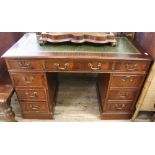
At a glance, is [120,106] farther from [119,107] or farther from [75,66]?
[75,66]

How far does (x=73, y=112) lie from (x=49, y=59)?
759 mm

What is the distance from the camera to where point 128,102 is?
4.66 ft

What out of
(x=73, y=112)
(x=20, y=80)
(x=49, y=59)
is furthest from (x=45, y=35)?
(x=73, y=112)

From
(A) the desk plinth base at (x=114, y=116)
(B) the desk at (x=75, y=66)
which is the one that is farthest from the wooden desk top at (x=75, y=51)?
(A) the desk plinth base at (x=114, y=116)

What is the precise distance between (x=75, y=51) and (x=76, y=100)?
79cm

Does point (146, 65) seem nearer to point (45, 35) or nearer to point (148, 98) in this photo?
point (148, 98)

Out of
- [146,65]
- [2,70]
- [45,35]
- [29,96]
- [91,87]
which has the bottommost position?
[91,87]

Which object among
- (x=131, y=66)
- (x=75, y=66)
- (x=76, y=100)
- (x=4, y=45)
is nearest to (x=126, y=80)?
(x=131, y=66)

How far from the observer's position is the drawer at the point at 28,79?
1.22 metres

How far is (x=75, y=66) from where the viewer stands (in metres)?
1.17

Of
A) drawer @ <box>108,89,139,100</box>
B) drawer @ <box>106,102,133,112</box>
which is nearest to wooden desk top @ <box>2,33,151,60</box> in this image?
drawer @ <box>108,89,139,100</box>

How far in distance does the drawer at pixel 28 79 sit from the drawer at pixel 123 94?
2.07ft

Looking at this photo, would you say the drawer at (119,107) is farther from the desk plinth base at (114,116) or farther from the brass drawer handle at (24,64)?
the brass drawer handle at (24,64)

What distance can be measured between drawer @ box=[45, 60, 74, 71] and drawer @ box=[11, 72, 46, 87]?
112 millimetres
